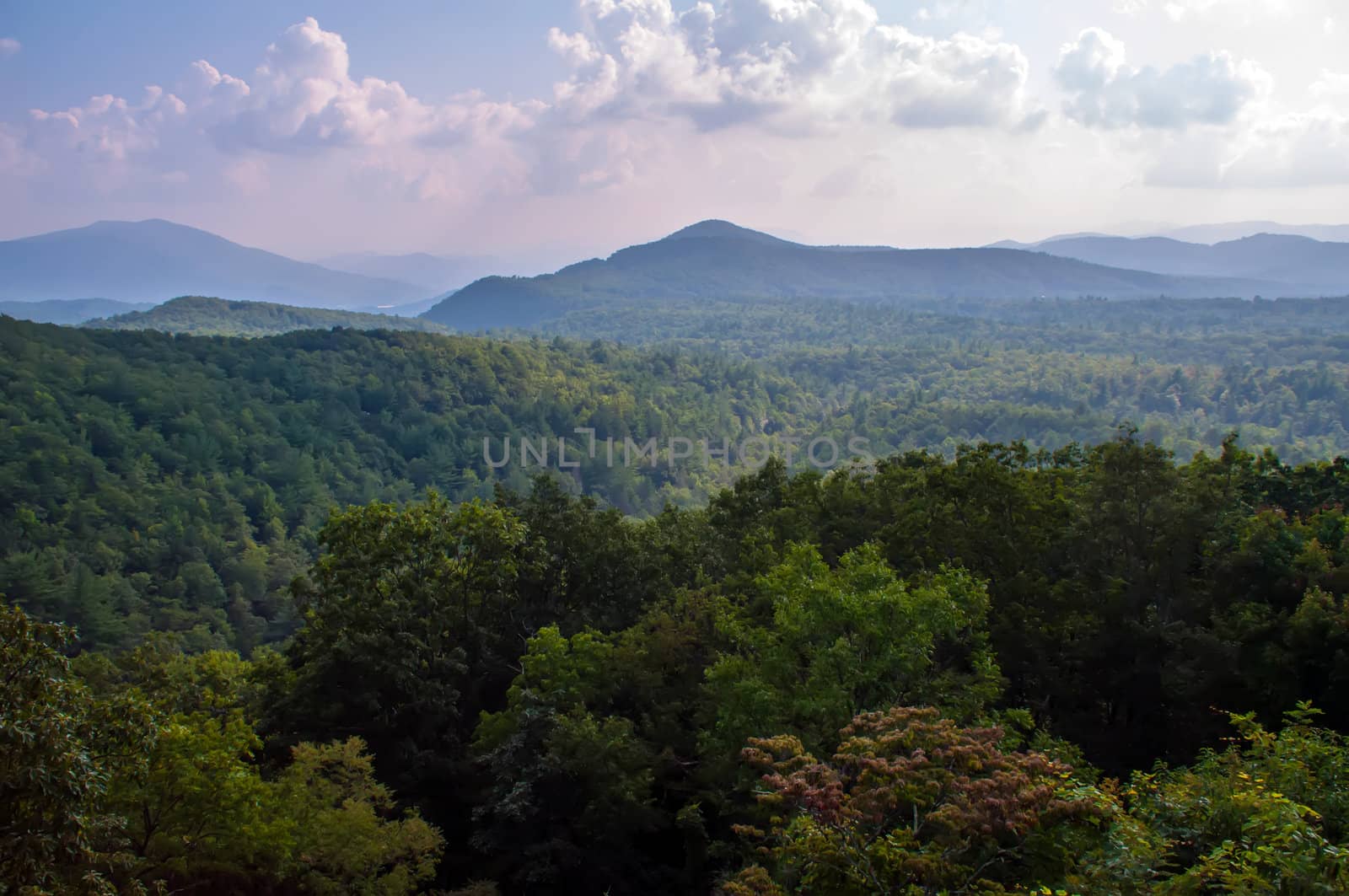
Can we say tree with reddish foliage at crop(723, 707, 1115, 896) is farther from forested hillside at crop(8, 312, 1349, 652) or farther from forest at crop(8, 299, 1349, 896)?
forested hillside at crop(8, 312, 1349, 652)

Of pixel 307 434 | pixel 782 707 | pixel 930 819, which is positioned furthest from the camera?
pixel 307 434

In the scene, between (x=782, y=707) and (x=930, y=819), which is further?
(x=782, y=707)

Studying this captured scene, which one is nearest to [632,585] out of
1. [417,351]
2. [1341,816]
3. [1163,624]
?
[1163,624]

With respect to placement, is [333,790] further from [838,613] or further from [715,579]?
[715,579]

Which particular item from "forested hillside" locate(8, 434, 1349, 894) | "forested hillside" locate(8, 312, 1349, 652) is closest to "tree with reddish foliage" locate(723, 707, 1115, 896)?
"forested hillside" locate(8, 434, 1349, 894)

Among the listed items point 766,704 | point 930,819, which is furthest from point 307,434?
point 930,819

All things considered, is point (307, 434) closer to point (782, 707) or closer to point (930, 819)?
point (782, 707)

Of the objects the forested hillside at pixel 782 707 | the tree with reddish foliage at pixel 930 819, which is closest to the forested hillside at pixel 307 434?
the forested hillside at pixel 782 707

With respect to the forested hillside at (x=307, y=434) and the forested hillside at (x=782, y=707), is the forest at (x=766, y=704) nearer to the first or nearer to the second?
the forested hillside at (x=782, y=707)
